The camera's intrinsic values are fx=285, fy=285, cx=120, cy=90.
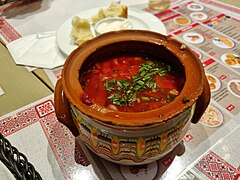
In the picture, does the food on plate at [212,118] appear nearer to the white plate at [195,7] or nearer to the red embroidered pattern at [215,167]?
the red embroidered pattern at [215,167]

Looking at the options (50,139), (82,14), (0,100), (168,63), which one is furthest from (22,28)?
(168,63)

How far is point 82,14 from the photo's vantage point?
128cm

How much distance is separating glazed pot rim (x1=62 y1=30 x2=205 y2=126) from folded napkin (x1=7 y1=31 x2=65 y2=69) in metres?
0.35

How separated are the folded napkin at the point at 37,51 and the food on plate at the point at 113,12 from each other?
0.20 metres

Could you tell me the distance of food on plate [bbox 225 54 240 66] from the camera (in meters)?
1.01

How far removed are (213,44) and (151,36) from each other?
1.55 feet

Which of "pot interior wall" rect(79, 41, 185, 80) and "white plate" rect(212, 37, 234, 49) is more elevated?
"pot interior wall" rect(79, 41, 185, 80)

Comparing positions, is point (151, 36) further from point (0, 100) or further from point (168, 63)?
point (0, 100)

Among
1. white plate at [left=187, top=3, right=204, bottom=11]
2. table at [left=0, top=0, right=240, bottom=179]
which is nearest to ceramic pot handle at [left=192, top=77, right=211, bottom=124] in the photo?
table at [left=0, top=0, right=240, bottom=179]

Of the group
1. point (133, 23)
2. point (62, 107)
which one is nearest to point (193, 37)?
point (133, 23)

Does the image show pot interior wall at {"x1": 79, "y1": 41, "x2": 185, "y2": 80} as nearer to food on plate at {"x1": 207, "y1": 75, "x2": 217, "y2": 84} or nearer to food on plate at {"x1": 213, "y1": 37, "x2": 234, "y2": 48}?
food on plate at {"x1": 207, "y1": 75, "x2": 217, "y2": 84}

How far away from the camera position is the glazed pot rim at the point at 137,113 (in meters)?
0.53

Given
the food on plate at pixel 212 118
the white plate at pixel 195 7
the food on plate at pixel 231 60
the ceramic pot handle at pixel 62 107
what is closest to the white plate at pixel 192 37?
the food on plate at pixel 231 60

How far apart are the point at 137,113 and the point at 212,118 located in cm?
35
